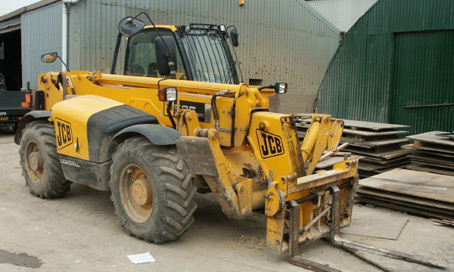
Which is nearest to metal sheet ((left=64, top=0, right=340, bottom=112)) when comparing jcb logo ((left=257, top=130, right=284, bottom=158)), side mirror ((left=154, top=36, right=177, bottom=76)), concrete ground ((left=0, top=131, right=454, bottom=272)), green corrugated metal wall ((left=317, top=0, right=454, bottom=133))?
green corrugated metal wall ((left=317, top=0, right=454, bottom=133))

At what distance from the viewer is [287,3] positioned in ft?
61.2

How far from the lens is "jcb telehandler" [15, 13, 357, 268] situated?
17.0 ft

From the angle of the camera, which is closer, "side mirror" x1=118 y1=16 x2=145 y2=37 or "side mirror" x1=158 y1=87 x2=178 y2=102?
"side mirror" x1=158 y1=87 x2=178 y2=102

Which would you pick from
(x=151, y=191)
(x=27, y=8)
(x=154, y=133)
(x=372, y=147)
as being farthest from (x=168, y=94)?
(x=27, y=8)

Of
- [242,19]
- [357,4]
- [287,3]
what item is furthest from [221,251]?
[357,4]

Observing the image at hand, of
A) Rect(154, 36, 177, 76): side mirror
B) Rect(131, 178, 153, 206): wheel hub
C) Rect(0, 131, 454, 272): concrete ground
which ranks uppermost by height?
Rect(154, 36, 177, 76): side mirror

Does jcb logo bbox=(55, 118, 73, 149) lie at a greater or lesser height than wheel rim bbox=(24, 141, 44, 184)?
greater

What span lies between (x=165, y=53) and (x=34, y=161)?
2.99 meters

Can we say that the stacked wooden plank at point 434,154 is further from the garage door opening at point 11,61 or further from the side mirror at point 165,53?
the garage door opening at point 11,61

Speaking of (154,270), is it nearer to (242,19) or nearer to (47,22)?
(47,22)

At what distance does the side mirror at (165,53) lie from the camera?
20.2 feet

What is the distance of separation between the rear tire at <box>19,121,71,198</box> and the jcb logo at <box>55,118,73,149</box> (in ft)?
1.34

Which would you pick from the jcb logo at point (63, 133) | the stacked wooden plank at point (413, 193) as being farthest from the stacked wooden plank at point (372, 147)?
the jcb logo at point (63, 133)

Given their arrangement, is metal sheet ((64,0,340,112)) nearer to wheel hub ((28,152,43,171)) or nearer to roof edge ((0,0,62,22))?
roof edge ((0,0,62,22))
